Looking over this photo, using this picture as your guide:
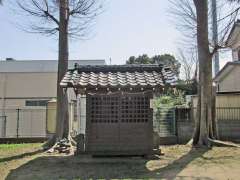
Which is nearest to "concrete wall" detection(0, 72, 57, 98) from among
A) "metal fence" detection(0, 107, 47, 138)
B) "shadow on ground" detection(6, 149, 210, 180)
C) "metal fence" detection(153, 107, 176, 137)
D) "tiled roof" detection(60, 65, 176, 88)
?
"metal fence" detection(0, 107, 47, 138)

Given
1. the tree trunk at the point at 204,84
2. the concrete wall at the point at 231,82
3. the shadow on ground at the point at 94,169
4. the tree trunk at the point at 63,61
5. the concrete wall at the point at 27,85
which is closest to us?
the shadow on ground at the point at 94,169

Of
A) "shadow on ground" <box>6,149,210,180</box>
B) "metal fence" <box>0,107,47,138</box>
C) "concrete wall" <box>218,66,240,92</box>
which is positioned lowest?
"shadow on ground" <box>6,149,210,180</box>

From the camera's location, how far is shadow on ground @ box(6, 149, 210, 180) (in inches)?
337

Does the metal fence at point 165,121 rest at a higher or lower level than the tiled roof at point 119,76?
lower

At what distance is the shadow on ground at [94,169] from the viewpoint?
337 inches

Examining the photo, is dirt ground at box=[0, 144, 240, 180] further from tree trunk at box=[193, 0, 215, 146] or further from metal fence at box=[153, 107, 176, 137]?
metal fence at box=[153, 107, 176, 137]

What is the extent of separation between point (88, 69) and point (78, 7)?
13.4 feet

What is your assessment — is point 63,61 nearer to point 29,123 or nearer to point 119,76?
point 119,76

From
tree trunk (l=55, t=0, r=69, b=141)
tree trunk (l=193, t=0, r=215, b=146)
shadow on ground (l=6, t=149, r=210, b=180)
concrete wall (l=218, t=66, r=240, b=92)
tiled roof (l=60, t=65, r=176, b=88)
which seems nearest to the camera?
shadow on ground (l=6, t=149, r=210, b=180)

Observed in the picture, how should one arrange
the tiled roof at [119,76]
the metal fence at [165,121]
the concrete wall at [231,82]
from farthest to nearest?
the concrete wall at [231,82]
the metal fence at [165,121]
the tiled roof at [119,76]

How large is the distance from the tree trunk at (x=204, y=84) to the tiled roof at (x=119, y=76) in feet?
8.92

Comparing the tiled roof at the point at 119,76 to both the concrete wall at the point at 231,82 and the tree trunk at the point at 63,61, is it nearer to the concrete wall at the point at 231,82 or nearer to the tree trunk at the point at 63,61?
the tree trunk at the point at 63,61

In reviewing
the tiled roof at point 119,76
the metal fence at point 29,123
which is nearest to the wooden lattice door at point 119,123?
the tiled roof at point 119,76

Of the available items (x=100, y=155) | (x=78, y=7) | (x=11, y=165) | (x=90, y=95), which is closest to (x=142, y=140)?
(x=100, y=155)
